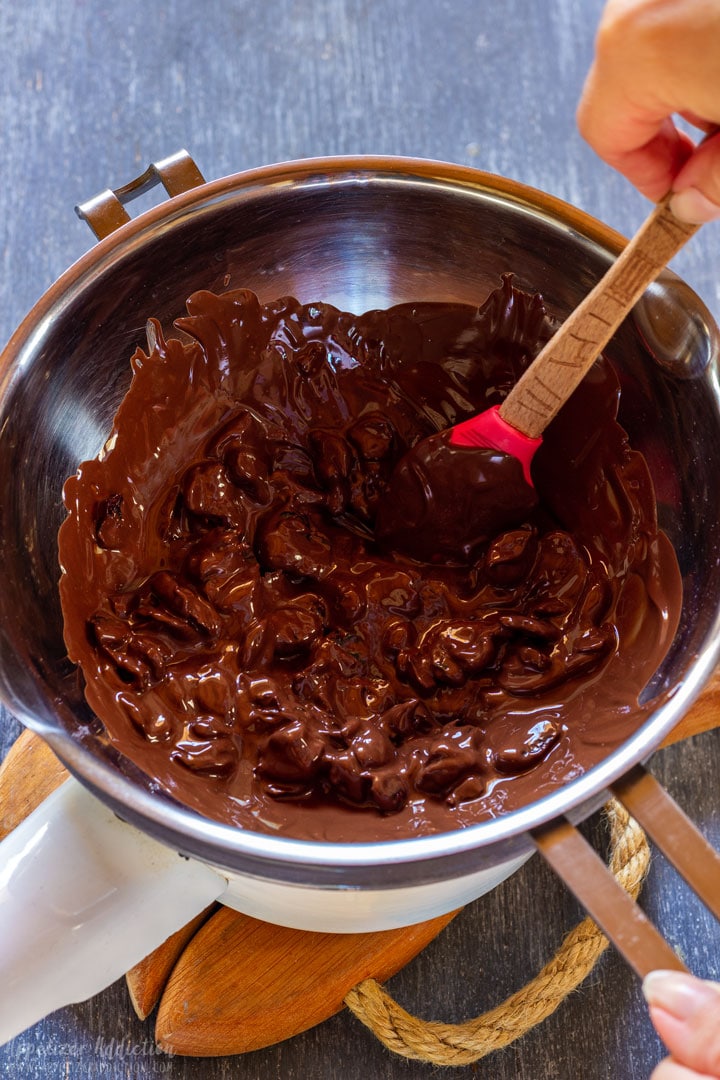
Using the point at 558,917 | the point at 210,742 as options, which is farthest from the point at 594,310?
the point at 558,917

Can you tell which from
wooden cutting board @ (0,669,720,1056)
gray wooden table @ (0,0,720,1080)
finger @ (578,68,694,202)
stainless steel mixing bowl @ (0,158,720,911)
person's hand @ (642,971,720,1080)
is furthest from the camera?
gray wooden table @ (0,0,720,1080)

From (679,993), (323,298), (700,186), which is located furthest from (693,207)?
(679,993)

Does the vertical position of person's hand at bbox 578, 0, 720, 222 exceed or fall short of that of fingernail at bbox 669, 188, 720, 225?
it exceeds it

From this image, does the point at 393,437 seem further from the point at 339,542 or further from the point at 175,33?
the point at 175,33

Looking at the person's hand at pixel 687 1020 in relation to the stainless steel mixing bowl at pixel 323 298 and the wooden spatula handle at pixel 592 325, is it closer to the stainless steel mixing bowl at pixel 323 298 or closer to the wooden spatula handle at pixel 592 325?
the stainless steel mixing bowl at pixel 323 298

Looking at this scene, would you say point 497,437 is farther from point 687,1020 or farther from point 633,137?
point 687,1020

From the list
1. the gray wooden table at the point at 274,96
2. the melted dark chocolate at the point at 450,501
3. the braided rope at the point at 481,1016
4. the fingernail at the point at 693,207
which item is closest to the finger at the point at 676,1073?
the braided rope at the point at 481,1016

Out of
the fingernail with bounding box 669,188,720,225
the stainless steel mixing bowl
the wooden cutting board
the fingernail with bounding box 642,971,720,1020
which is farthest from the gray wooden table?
the fingernail with bounding box 642,971,720,1020

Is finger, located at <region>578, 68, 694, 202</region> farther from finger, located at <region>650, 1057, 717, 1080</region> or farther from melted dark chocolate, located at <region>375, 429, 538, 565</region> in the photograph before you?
finger, located at <region>650, 1057, 717, 1080</region>
